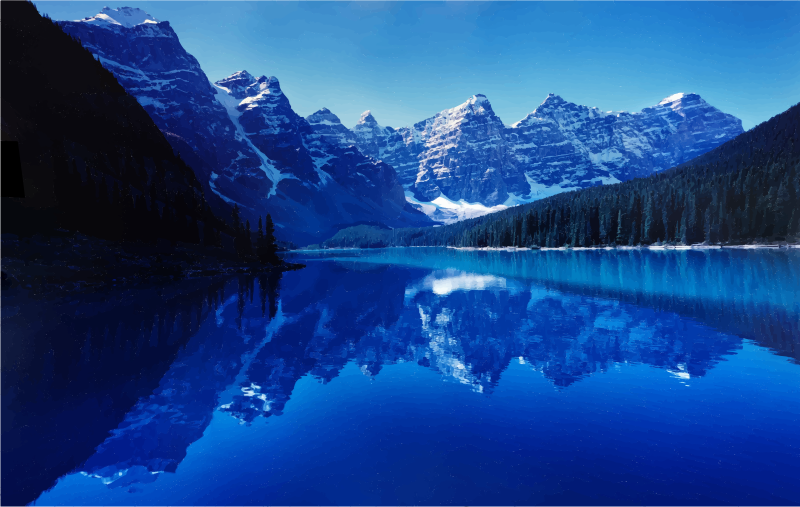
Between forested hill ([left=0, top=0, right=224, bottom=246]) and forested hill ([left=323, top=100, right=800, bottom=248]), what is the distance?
12318 centimetres

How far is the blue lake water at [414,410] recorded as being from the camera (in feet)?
35.6

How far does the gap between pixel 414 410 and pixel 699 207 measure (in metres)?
145

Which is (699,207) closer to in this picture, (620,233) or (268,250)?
(620,233)

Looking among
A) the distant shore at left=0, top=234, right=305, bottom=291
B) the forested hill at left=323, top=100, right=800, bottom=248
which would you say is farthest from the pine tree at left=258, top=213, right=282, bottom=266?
the forested hill at left=323, top=100, right=800, bottom=248

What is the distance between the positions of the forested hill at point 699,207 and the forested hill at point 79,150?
123181 millimetres

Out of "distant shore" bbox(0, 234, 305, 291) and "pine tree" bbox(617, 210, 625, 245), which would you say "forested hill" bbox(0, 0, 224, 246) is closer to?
"distant shore" bbox(0, 234, 305, 291)

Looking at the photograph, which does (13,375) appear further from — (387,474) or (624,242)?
(624,242)

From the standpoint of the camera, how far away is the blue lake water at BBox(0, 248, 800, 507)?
10.8 meters

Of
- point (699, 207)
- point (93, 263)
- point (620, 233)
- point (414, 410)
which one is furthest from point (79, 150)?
point (699, 207)

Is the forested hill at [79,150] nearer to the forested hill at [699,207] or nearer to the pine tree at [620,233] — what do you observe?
the forested hill at [699,207]

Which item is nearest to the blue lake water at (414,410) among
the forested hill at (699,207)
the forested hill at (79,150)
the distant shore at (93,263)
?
the distant shore at (93,263)

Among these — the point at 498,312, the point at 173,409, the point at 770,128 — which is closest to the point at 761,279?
the point at 498,312

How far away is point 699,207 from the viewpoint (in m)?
126

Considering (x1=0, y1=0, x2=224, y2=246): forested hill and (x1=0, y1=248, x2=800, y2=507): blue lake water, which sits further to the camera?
(x1=0, y1=0, x2=224, y2=246): forested hill
